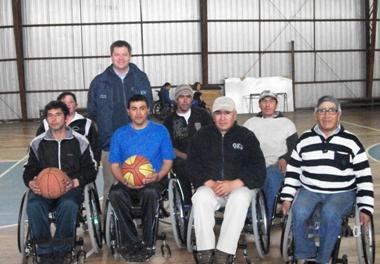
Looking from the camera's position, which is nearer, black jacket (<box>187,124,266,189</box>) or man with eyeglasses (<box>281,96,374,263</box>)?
man with eyeglasses (<box>281,96,374,263</box>)

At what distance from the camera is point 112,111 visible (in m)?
4.45

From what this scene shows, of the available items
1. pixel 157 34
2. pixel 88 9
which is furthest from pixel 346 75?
pixel 88 9

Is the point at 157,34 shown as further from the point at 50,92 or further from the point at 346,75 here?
the point at 346,75

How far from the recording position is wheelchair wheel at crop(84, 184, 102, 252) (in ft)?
12.1

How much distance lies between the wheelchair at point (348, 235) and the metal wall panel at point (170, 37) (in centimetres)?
1323

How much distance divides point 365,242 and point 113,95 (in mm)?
2316

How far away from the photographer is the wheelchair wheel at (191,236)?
3572mm

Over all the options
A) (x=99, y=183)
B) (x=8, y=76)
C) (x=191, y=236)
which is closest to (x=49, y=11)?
(x=8, y=76)

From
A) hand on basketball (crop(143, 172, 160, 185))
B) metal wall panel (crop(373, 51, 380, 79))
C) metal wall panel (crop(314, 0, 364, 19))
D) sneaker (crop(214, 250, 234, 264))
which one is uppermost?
metal wall panel (crop(314, 0, 364, 19))

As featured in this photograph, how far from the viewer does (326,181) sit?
3346mm

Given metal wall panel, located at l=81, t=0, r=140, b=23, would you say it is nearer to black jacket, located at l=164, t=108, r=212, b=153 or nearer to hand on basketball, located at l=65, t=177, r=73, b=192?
black jacket, located at l=164, t=108, r=212, b=153

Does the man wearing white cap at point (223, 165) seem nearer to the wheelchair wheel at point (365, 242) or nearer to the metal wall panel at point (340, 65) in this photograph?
the wheelchair wheel at point (365, 242)

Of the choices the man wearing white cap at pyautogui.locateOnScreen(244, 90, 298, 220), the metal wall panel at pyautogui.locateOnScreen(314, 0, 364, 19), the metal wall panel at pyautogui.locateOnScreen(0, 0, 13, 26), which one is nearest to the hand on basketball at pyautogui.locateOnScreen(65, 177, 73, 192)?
the man wearing white cap at pyautogui.locateOnScreen(244, 90, 298, 220)

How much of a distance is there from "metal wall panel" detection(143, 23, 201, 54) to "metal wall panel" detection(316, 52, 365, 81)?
13.5 feet
